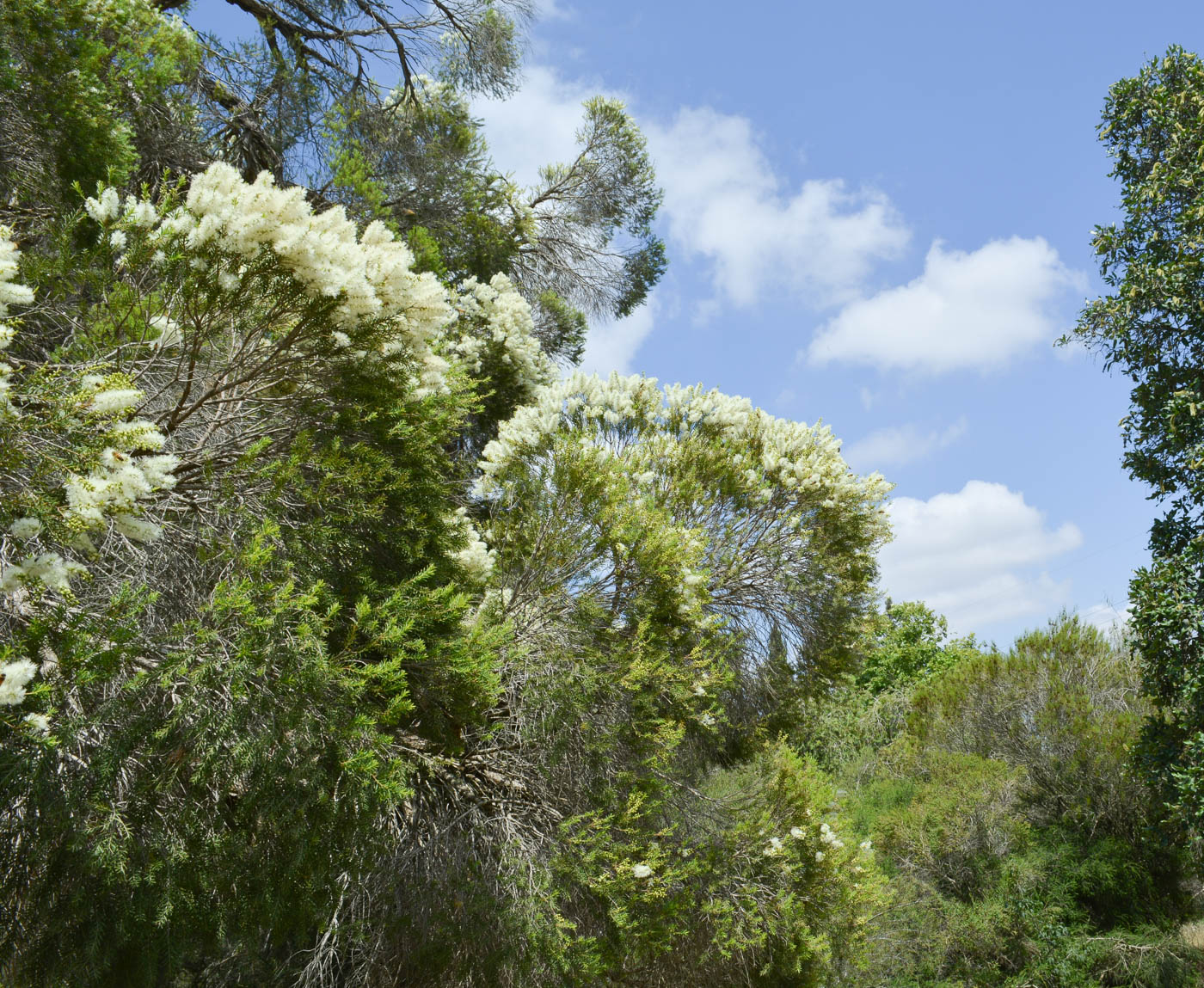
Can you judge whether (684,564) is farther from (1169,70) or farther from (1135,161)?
(1169,70)

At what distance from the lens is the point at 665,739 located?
7.22 metres

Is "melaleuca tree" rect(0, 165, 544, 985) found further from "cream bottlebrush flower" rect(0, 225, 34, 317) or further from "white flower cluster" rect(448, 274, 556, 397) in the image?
"white flower cluster" rect(448, 274, 556, 397)

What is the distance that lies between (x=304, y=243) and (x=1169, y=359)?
33.5 feet

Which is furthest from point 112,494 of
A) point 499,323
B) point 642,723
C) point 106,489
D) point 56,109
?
point 499,323

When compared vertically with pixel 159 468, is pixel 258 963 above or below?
below

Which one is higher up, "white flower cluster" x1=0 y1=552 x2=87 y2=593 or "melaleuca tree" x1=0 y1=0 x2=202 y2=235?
"melaleuca tree" x1=0 y1=0 x2=202 y2=235

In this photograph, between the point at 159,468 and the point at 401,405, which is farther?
the point at 401,405

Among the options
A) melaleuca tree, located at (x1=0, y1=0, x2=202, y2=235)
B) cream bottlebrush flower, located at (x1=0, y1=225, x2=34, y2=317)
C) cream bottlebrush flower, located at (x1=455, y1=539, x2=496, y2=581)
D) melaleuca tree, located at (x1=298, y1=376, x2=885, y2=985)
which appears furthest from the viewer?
cream bottlebrush flower, located at (x1=455, y1=539, x2=496, y2=581)

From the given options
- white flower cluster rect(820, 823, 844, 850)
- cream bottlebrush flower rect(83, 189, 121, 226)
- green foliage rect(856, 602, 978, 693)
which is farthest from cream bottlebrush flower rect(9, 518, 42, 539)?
green foliage rect(856, 602, 978, 693)

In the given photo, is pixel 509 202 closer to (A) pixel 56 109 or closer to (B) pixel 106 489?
(A) pixel 56 109

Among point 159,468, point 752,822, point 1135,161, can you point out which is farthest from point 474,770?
point 1135,161

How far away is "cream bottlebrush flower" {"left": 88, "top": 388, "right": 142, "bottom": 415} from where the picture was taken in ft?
10.1

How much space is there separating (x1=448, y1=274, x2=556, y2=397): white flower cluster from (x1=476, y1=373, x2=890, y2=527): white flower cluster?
4.89ft

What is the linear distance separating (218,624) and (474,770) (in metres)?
3.51
